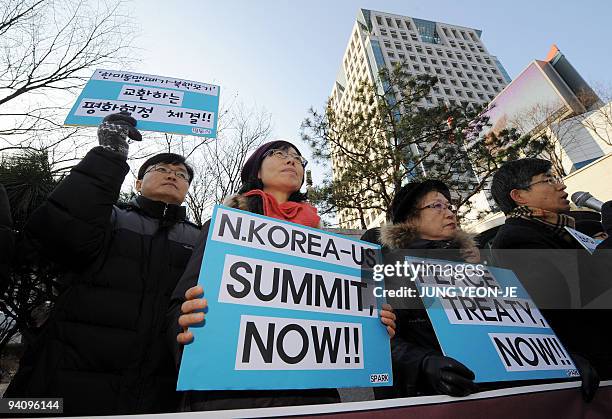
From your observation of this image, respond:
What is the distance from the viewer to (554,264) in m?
1.78

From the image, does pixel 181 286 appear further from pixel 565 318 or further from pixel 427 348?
pixel 565 318

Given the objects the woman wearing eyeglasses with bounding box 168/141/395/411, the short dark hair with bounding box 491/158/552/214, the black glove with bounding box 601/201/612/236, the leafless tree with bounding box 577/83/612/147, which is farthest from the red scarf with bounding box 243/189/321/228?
the leafless tree with bounding box 577/83/612/147

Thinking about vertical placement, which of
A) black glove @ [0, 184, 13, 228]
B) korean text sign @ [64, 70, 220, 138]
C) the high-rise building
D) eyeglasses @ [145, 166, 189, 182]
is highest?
the high-rise building

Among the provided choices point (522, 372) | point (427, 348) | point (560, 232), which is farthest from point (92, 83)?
point (560, 232)

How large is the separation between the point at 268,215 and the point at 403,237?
88 centimetres

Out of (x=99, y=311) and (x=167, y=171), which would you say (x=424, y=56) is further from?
(x=99, y=311)

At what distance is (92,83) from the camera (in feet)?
7.66

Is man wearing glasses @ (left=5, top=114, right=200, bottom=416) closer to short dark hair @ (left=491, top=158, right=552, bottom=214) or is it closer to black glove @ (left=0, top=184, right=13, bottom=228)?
black glove @ (left=0, top=184, right=13, bottom=228)

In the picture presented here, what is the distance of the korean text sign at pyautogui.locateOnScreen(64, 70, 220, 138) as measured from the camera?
2145 millimetres

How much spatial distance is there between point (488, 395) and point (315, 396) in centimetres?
58

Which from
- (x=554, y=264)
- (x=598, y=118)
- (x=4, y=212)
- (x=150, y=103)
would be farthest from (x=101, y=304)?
(x=598, y=118)

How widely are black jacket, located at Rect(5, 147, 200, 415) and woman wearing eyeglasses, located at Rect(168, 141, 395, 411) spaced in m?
0.37

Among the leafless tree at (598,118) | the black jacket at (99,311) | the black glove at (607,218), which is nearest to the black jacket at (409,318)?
the black glove at (607,218)

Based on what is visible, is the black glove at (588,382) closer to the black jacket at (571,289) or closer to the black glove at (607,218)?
the black jacket at (571,289)
